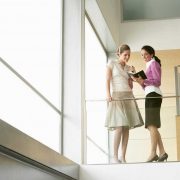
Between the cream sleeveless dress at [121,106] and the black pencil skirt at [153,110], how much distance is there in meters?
0.12

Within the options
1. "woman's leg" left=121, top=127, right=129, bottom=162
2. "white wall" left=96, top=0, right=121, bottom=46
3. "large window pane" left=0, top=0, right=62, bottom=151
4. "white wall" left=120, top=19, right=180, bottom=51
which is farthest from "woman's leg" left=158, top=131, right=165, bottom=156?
"white wall" left=120, top=19, right=180, bottom=51

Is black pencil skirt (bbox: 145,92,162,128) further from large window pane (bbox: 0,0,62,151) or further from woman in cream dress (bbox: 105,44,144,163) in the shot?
large window pane (bbox: 0,0,62,151)

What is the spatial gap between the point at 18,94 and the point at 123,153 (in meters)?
1.69

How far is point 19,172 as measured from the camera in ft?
15.5

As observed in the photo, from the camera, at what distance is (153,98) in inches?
273

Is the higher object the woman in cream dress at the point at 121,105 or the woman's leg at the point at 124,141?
the woman in cream dress at the point at 121,105

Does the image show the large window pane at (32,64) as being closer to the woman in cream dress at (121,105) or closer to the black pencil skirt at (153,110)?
the woman in cream dress at (121,105)

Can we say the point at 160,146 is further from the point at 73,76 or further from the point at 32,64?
the point at 32,64

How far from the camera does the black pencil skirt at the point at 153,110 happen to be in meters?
6.87

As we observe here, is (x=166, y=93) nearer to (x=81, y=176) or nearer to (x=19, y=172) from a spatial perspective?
(x=81, y=176)

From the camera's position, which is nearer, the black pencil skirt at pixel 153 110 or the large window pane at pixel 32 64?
the large window pane at pixel 32 64

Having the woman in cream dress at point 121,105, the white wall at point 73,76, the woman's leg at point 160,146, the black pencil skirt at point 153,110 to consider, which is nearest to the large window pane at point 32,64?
the white wall at point 73,76

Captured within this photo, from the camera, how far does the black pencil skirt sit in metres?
6.87

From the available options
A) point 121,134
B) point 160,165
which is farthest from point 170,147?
point 121,134
